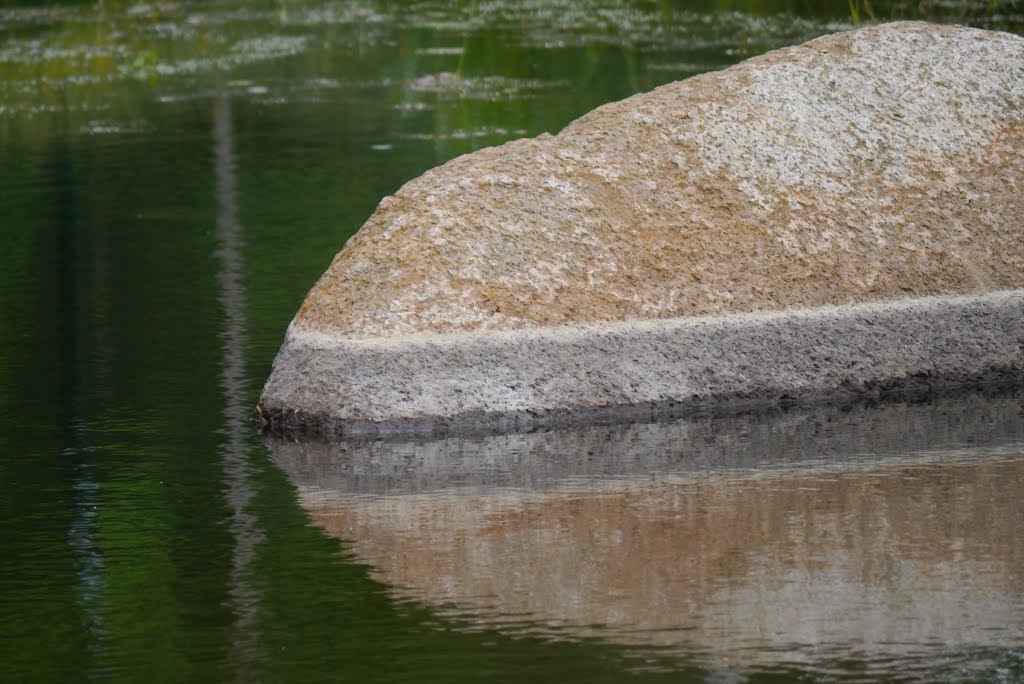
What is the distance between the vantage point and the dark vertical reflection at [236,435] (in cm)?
535

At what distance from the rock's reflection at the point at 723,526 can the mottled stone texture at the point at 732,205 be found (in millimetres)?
588

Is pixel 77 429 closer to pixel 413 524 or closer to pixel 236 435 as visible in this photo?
pixel 236 435

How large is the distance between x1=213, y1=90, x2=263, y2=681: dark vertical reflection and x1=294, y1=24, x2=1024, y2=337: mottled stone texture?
0.62 m

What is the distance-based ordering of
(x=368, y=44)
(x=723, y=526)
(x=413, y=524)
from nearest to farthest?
1. (x=723, y=526)
2. (x=413, y=524)
3. (x=368, y=44)

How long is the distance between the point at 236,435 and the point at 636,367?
5.26 ft

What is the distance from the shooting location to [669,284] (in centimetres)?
780

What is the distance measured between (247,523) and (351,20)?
19217 mm

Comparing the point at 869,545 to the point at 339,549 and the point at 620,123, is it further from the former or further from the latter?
the point at 620,123

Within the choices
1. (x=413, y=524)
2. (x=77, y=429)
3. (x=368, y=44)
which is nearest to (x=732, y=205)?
(x=413, y=524)

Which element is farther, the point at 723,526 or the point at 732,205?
the point at 732,205

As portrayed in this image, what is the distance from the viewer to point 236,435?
7.54 metres

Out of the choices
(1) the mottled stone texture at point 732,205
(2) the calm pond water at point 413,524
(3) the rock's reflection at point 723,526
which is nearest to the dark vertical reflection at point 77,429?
(2) the calm pond water at point 413,524

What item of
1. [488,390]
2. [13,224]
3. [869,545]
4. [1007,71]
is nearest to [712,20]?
[13,224]

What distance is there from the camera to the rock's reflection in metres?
5.17
